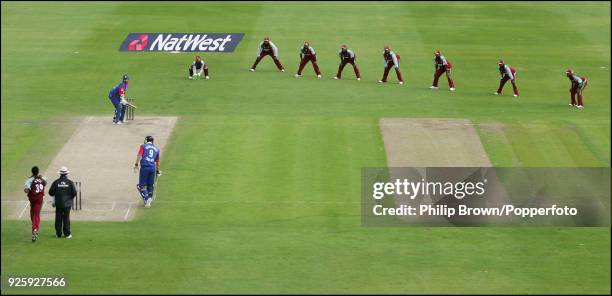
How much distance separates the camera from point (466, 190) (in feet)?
102

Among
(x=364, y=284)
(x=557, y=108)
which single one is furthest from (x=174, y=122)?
(x=364, y=284)

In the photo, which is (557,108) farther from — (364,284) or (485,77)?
(364,284)

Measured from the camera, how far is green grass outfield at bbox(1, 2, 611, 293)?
84.6 feet

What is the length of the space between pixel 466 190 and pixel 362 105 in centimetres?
1290

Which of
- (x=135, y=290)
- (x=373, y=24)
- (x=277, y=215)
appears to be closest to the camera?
(x=135, y=290)

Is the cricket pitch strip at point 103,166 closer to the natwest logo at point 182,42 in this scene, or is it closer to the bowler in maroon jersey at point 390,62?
the bowler in maroon jersey at point 390,62

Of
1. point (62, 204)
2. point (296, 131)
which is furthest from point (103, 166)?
point (296, 131)

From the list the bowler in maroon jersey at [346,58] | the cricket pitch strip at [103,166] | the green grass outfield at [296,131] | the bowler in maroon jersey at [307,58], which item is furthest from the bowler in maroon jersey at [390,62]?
the cricket pitch strip at [103,166]

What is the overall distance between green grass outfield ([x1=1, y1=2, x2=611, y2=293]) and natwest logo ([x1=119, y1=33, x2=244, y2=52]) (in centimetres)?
76

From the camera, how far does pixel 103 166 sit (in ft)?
113

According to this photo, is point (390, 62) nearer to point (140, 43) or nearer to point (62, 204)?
point (140, 43)

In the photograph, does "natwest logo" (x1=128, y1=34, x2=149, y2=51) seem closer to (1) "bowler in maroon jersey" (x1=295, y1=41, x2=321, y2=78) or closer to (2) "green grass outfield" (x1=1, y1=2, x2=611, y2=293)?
(2) "green grass outfield" (x1=1, y1=2, x2=611, y2=293)

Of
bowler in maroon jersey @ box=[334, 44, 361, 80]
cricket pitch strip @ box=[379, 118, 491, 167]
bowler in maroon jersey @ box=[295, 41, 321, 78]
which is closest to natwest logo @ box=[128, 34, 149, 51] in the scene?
bowler in maroon jersey @ box=[295, 41, 321, 78]

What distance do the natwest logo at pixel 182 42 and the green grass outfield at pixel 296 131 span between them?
761 mm
